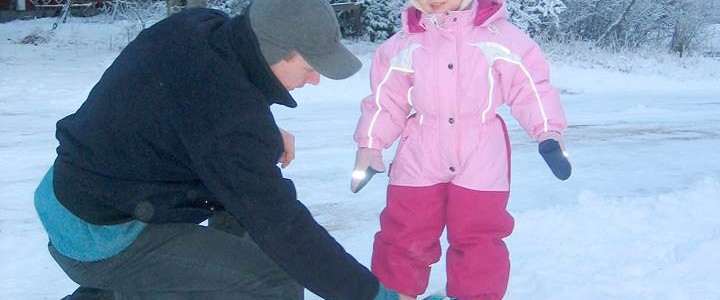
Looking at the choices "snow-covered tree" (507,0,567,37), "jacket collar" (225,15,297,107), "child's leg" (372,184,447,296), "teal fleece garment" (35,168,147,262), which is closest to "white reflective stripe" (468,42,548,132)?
"child's leg" (372,184,447,296)

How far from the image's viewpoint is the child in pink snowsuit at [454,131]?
119 inches

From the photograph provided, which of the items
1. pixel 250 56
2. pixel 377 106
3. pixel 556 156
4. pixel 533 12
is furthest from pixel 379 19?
pixel 250 56

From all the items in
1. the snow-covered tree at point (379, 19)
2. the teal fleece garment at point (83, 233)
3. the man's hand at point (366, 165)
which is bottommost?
the snow-covered tree at point (379, 19)

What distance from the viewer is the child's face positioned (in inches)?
119

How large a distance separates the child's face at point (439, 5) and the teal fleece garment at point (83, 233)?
4.09 ft

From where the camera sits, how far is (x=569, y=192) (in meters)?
5.23

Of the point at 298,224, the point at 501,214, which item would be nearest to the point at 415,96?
the point at 501,214

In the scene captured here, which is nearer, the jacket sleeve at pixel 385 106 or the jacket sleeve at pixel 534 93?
the jacket sleeve at pixel 534 93

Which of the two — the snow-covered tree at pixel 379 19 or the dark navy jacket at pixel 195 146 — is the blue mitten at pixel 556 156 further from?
the snow-covered tree at pixel 379 19

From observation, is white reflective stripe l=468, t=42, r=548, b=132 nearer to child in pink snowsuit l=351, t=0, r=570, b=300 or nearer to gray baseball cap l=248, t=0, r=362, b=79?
child in pink snowsuit l=351, t=0, r=570, b=300

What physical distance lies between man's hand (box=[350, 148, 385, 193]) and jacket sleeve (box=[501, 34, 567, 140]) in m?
0.52

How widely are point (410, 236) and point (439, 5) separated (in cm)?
81

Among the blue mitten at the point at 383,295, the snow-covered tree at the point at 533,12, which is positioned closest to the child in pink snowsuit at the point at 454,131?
the blue mitten at the point at 383,295

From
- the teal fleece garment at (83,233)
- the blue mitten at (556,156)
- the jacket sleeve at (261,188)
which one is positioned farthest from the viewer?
the blue mitten at (556,156)
